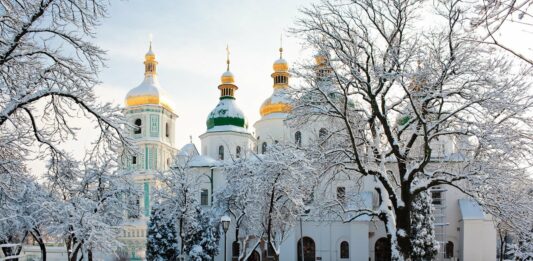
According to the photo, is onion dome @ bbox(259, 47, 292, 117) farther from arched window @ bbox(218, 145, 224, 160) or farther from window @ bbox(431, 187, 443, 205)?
window @ bbox(431, 187, 443, 205)

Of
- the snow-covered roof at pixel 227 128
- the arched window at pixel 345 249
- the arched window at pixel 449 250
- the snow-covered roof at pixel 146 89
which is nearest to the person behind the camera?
the arched window at pixel 449 250

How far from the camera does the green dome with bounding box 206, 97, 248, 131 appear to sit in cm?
4591

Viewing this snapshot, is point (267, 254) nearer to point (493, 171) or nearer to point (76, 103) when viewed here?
point (493, 171)

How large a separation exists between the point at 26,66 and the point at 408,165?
10.5 meters

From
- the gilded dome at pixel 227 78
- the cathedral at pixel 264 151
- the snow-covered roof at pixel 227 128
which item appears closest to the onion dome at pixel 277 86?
the cathedral at pixel 264 151

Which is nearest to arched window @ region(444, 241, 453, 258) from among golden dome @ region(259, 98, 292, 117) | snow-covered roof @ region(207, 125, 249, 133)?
golden dome @ region(259, 98, 292, 117)

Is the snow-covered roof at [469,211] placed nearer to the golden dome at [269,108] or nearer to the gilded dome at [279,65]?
the golden dome at [269,108]

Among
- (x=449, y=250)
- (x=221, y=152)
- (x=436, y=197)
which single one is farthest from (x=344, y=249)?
(x=221, y=152)

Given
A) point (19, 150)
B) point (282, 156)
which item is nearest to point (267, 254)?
point (282, 156)

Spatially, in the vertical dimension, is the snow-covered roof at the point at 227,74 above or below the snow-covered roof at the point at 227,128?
above

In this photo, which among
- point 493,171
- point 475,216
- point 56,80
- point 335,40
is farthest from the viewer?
point 475,216

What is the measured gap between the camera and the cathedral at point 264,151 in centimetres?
3638

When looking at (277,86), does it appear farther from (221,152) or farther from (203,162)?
(203,162)

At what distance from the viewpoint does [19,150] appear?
10.7m
